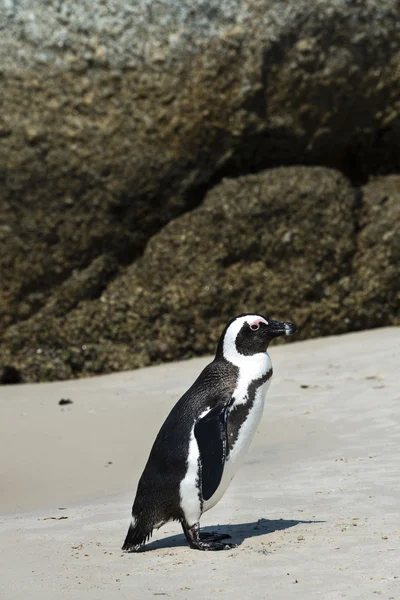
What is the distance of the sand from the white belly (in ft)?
0.54

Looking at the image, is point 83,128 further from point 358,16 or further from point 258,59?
point 358,16

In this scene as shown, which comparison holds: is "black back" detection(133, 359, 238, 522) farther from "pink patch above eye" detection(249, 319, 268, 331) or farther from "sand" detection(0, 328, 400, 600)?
"pink patch above eye" detection(249, 319, 268, 331)

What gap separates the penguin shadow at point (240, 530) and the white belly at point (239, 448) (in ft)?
0.47

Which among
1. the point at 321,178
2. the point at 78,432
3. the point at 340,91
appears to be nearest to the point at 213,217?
the point at 321,178

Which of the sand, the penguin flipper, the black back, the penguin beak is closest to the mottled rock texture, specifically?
the sand

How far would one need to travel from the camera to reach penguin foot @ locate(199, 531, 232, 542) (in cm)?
392

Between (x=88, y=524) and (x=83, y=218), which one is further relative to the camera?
(x=83, y=218)

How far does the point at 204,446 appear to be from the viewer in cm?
397

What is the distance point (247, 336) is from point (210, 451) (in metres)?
0.57

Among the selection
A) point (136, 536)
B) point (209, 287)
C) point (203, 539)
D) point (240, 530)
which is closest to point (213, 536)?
point (203, 539)

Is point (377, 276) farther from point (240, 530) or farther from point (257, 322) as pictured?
point (240, 530)

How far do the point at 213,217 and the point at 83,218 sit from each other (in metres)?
1.05

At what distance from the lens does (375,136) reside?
29.7 feet

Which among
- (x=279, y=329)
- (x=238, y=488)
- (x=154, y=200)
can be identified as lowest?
(x=238, y=488)
